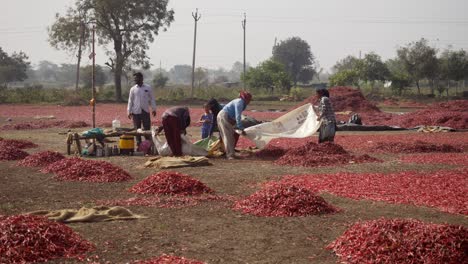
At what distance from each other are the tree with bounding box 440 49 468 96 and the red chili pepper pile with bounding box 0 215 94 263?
64.2 metres

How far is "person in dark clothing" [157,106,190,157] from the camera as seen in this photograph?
49.3 feet

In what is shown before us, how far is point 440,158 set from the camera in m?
15.0

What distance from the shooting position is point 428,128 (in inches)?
986

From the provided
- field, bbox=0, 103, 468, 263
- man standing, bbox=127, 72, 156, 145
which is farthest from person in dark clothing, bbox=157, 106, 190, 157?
man standing, bbox=127, 72, 156, 145

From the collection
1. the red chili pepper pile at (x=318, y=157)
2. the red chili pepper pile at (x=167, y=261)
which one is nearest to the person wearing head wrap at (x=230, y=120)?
the red chili pepper pile at (x=318, y=157)

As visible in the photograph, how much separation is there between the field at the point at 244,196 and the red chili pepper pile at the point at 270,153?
18.6 inches

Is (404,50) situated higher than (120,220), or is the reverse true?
(404,50)

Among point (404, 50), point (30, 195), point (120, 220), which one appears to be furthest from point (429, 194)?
point (404, 50)

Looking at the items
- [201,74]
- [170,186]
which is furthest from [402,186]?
[201,74]

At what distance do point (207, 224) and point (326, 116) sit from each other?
8.17 m

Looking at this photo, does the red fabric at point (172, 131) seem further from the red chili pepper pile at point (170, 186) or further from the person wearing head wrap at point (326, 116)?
the red chili pepper pile at point (170, 186)

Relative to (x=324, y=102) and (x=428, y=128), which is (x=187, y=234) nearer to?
(x=324, y=102)

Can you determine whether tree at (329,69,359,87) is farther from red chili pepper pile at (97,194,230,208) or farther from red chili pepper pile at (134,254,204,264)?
red chili pepper pile at (134,254,204,264)

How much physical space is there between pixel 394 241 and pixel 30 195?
649 cm
